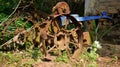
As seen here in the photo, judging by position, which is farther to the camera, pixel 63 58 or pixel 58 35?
pixel 58 35

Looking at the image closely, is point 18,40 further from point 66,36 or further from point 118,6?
point 118,6

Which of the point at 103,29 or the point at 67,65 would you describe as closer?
the point at 67,65

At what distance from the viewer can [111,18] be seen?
8.72m

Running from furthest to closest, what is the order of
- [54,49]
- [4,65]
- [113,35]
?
[113,35] → [54,49] → [4,65]

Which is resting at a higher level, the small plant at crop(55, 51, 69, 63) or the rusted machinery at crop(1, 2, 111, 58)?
the rusted machinery at crop(1, 2, 111, 58)

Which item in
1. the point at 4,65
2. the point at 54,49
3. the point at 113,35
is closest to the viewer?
the point at 4,65

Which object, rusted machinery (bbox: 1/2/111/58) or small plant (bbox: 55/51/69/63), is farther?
rusted machinery (bbox: 1/2/111/58)

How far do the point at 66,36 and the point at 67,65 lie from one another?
2.92ft

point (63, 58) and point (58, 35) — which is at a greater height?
point (58, 35)

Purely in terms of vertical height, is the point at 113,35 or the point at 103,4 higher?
the point at 103,4

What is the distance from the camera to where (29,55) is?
7.01 meters

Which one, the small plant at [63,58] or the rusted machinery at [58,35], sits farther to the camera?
the rusted machinery at [58,35]

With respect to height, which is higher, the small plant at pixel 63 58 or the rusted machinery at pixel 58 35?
the rusted machinery at pixel 58 35

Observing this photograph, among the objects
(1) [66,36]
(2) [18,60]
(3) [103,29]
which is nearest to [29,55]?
(2) [18,60]
